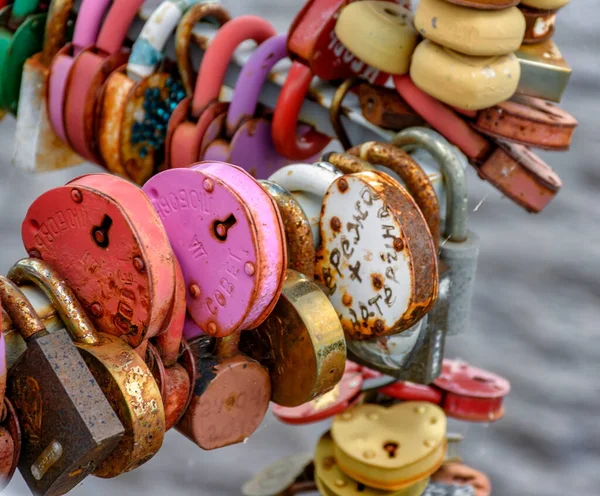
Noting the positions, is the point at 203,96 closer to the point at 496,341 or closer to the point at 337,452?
the point at 337,452

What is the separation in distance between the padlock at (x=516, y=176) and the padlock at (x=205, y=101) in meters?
0.23

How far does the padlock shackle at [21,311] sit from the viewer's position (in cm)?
52

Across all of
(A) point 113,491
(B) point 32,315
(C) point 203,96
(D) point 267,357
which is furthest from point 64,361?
(A) point 113,491

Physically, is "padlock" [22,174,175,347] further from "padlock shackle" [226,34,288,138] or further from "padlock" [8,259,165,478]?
"padlock shackle" [226,34,288,138]

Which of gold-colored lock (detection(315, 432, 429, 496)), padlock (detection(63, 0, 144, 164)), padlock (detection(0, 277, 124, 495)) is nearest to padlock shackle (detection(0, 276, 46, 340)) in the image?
padlock (detection(0, 277, 124, 495))

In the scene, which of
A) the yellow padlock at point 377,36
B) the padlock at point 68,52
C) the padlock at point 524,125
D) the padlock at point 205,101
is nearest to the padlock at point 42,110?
the padlock at point 68,52

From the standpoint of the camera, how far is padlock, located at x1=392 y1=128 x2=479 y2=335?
29.1 inches

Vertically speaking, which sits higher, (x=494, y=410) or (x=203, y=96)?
(x=203, y=96)

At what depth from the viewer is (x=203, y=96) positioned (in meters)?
0.88

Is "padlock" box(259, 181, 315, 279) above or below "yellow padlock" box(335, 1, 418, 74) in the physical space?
below

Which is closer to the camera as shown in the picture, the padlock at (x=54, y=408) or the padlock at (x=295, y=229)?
the padlock at (x=54, y=408)

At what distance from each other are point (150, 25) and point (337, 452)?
42cm

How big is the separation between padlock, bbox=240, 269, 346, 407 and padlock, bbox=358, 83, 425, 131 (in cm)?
24

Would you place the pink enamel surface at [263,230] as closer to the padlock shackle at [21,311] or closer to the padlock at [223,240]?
the padlock at [223,240]
